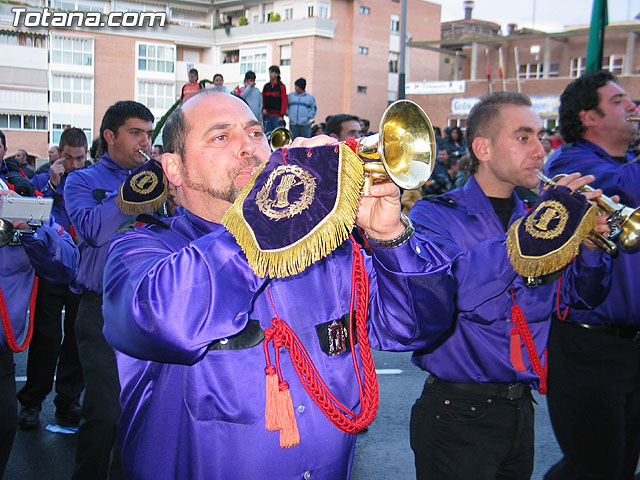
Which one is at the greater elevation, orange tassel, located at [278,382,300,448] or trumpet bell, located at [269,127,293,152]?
trumpet bell, located at [269,127,293,152]

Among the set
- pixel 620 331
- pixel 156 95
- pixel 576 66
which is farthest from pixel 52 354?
pixel 576 66

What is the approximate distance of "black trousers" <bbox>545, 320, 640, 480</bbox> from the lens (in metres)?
3.49

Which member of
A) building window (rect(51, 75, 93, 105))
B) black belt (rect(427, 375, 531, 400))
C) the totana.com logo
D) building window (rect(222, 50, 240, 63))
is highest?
building window (rect(222, 50, 240, 63))

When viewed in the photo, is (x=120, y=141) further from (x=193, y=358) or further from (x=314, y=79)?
(x=314, y=79)

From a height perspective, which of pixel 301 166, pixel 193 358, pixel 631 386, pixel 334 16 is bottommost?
pixel 631 386

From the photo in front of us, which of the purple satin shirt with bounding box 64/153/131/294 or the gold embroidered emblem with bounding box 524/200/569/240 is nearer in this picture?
the gold embroidered emblem with bounding box 524/200/569/240

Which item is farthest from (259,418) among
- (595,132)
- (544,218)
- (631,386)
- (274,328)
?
(595,132)

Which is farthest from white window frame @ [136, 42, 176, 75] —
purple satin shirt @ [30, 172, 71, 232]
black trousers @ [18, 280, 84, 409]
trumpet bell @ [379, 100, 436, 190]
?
trumpet bell @ [379, 100, 436, 190]

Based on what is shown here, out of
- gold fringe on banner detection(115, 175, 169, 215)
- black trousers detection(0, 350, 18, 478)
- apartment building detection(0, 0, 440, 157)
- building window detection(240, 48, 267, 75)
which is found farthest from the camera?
building window detection(240, 48, 267, 75)

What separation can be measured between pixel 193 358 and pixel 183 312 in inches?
5.6

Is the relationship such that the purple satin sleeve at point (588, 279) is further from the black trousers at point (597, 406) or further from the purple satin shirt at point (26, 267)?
the purple satin shirt at point (26, 267)

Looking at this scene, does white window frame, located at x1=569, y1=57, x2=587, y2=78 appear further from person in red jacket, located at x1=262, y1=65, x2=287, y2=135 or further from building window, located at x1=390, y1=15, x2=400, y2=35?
person in red jacket, located at x1=262, y1=65, x2=287, y2=135

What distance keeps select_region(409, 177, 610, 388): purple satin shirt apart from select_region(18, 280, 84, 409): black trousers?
354 cm

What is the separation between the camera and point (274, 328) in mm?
1805
